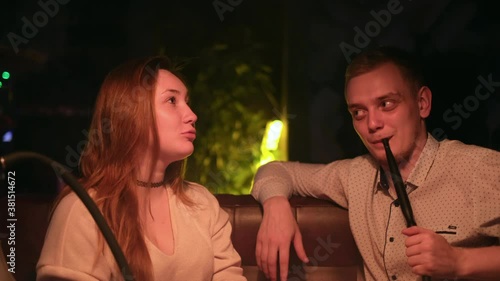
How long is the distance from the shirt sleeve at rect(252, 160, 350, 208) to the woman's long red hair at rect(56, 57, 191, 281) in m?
0.48

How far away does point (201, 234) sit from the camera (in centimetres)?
171

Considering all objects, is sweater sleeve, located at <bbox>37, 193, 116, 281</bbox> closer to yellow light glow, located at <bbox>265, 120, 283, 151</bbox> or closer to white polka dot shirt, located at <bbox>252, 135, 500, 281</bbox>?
white polka dot shirt, located at <bbox>252, 135, 500, 281</bbox>

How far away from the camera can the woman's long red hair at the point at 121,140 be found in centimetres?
159

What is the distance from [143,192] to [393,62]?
96 centimetres

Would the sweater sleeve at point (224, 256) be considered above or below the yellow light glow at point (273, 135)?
below

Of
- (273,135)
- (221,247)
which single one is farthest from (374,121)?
(273,135)

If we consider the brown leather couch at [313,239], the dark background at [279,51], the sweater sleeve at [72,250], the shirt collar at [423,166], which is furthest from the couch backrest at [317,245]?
the dark background at [279,51]

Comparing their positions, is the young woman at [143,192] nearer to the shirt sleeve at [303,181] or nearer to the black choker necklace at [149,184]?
the black choker necklace at [149,184]

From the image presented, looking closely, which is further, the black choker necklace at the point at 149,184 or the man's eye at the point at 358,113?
the man's eye at the point at 358,113

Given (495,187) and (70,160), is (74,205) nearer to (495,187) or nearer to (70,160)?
(70,160)

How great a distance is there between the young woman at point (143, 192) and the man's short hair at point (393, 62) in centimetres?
61

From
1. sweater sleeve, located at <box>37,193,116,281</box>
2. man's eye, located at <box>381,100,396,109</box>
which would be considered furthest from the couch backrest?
sweater sleeve, located at <box>37,193,116,281</box>

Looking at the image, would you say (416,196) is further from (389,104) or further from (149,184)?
(149,184)

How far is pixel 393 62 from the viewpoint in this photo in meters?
1.80
